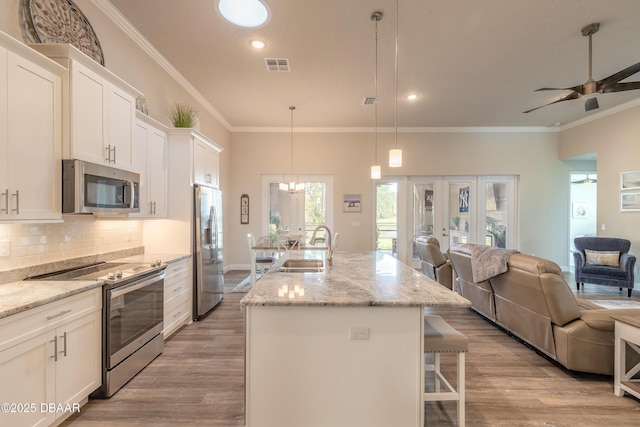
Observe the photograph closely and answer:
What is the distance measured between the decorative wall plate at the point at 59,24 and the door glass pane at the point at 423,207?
6230 millimetres

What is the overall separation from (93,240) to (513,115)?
7.22 m

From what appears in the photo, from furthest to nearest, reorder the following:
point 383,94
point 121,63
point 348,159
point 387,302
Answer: point 348,159
point 383,94
point 121,63
point 387,302

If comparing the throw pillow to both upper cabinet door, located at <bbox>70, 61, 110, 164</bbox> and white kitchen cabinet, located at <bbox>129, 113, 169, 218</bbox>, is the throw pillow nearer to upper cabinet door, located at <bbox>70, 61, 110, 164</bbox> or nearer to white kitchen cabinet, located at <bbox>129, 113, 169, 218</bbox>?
white kitchen cabinet, located at <bbox>129, 113, 169, 218</bbox>

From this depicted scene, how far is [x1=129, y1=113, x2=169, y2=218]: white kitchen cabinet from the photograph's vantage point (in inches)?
116

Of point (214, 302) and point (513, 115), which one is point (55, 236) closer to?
point (214, 302)

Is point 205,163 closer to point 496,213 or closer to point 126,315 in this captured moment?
point 126,315

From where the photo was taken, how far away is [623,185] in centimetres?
527

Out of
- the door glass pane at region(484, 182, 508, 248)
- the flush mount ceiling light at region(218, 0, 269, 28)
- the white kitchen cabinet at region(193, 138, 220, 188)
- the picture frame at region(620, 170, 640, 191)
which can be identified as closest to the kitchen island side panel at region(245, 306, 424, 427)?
the white kitchen cabinet at region(193, 138, 220, 188)

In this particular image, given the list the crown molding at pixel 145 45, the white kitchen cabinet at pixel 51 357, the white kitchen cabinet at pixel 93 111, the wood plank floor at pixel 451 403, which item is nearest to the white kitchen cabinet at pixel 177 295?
the wood plank floor at pixel 451 403

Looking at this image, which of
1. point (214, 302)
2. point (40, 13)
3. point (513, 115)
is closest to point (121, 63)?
point (40, 13)

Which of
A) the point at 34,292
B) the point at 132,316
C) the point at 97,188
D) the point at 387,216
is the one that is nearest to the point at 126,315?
the point at 132,316

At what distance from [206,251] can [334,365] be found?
8.77ft

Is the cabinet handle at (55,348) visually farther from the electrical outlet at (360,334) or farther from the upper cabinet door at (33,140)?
the electrical outlet at (360,334)

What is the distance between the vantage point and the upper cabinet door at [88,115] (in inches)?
80.6
